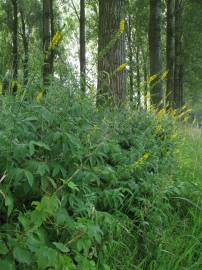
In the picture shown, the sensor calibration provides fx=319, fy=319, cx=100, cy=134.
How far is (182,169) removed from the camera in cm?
370

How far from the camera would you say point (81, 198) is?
1804 millimetres

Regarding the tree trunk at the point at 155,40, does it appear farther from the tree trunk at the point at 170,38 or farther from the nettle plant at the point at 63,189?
the nettle plant at the point at 63,189

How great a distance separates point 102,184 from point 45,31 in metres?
9.18

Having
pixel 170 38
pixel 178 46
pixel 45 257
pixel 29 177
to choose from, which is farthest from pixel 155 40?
pixel 178 46

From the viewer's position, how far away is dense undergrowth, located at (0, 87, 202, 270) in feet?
4.73

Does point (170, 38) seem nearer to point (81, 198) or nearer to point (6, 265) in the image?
point (81, 198)

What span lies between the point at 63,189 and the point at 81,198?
140mm

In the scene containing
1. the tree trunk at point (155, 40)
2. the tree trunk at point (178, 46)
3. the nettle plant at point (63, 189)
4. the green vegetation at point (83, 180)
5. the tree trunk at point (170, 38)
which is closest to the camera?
the nettle plant at point (63, 189)

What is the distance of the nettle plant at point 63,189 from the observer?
4.54 feet

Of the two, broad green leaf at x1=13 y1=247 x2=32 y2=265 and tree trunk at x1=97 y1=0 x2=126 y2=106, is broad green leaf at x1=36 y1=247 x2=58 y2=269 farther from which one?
tree trunk at x1=97 y1=0 x2=126 y2=106

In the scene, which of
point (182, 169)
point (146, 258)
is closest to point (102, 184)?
point (146, 258)

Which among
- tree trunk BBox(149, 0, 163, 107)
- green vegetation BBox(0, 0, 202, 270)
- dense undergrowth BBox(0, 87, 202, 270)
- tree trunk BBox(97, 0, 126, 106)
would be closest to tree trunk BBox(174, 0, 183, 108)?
tree trunk BBox(149, 0, 163, 107)

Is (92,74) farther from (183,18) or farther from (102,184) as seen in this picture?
(183,18)

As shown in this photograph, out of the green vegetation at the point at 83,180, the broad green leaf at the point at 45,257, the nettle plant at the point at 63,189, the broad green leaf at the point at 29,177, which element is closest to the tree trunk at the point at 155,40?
the green vegetation at the point at 83,180
